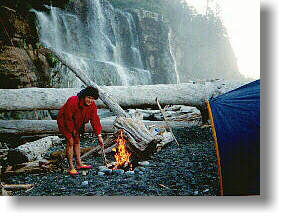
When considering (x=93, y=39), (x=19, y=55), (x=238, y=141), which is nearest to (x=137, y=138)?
(x=238, y=141)

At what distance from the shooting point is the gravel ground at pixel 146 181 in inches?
108

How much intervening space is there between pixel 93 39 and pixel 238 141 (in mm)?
7233

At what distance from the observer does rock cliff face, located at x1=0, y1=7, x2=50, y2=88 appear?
15.3 feet

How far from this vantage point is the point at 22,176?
10.4ft

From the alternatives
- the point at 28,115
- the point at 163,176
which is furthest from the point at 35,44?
the point at 163,176

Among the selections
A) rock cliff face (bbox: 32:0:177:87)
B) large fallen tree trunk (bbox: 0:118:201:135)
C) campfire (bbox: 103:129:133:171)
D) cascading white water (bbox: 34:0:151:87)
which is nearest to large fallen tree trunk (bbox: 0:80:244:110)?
large fallen tree trunk (bbox: 0:118:201:135)

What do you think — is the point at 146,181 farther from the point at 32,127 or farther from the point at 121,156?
the point at 32,127

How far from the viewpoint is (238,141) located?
2531mm

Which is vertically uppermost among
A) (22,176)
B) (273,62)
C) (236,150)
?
(273,62)

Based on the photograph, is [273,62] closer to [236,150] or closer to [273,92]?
[273,92]

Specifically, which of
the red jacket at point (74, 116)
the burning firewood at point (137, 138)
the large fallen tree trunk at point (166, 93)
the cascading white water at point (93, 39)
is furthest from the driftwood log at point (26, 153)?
the cascading white water at point (93, 39)

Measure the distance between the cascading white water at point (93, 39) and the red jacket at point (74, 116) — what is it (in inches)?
175

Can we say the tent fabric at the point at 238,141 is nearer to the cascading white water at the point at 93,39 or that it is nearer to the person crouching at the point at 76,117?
the person crouching at the point at 76,117
